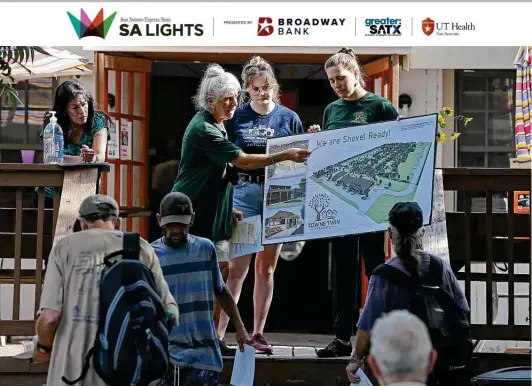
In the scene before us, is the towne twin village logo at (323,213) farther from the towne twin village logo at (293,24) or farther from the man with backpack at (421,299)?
the towne twin village logo at (293,24)

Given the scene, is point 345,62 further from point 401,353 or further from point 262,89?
point 401,353

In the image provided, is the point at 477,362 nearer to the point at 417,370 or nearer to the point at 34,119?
the point at 417,370

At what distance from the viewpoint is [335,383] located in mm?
7734

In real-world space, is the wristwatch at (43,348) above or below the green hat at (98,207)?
below

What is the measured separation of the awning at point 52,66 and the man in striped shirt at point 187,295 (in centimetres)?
427

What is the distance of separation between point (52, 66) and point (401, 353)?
256 inches

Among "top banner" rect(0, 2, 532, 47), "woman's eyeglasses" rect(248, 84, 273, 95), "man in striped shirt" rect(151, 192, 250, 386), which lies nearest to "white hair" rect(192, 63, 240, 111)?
"woman's eyeglasses" rect(248, 84, 273, 95)

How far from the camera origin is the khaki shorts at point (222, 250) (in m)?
7.75

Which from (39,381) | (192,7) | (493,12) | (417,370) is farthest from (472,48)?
(417,370)

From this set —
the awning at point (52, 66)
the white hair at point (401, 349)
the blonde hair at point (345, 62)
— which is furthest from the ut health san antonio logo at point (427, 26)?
the white hair at point (401, 349)

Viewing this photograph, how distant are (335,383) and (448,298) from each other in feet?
5.84

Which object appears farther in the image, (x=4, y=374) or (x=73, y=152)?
(x=73, y=152)

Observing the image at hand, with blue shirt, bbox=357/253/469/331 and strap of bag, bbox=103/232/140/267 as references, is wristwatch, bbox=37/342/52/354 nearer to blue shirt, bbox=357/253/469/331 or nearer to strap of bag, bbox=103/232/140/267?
strap of bag, bbox=103/232/140/267

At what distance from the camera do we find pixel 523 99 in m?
10.5
